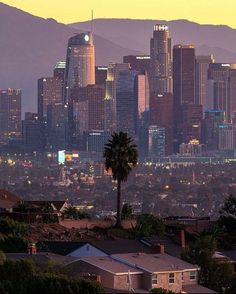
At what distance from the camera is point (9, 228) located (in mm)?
81812

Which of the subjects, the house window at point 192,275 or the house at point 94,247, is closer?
the house window at point 192,275

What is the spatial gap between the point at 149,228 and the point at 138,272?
815 inches

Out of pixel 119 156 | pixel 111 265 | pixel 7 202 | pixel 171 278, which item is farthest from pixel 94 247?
pixel 7 202

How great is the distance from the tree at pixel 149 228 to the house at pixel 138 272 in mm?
16140

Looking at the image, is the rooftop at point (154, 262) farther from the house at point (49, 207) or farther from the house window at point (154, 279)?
the house at point (49, 207)

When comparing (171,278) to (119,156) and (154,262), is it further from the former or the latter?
(119,156)

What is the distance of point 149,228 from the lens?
279ft

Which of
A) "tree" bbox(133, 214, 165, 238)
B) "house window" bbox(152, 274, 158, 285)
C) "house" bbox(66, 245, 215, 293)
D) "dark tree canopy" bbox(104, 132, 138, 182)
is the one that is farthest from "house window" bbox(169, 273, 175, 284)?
"dark tree canopy" bbox(104, 132, 138, 182)

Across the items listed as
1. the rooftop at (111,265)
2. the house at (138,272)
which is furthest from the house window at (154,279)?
the rooftop at (111,265)

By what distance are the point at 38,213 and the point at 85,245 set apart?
65.2ft

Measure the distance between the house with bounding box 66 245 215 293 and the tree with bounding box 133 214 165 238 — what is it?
1614cm

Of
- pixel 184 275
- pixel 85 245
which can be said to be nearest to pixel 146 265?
pixel 184 275

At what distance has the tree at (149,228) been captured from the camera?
84.1 m

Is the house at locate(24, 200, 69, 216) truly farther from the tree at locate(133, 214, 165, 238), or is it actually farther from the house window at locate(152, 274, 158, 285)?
the house window at locate(152, 274, 158, 285)
